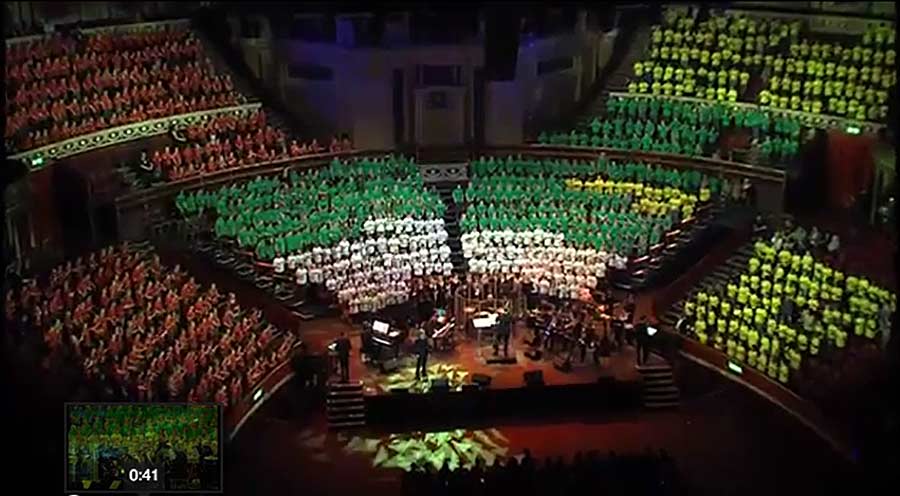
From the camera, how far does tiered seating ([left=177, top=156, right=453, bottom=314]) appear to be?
23.0 m

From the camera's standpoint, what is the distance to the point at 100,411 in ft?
54.8

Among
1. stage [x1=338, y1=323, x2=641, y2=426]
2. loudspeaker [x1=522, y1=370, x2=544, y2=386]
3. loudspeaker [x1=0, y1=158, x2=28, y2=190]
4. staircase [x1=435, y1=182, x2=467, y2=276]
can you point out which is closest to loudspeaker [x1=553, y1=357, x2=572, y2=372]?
stage [x1=338, y1=323, x2=641, y2=426]

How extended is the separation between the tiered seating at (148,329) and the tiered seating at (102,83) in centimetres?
294

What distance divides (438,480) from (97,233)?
8.60m

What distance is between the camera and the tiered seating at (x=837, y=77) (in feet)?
81.4

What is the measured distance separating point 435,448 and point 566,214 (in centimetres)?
644

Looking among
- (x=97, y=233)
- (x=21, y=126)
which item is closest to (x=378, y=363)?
(x=97, y=233)

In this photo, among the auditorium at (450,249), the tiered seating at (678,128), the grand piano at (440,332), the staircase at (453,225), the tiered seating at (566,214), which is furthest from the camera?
the tiered seating at (678,128)

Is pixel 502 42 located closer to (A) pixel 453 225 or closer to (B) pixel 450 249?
(B) pixel 450 249

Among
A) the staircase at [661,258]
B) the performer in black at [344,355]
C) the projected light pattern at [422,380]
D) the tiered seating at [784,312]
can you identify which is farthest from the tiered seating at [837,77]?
the performer in black at [344,355]

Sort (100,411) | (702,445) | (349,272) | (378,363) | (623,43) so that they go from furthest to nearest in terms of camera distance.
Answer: (623,43)
(349,272)
(378,363)
(702,445)
(100,411)

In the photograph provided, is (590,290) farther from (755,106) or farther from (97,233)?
(97,233)

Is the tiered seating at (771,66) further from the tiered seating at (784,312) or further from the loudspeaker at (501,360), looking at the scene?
the loudspeaker at (501,360)

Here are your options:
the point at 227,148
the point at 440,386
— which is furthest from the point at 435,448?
the point at 227,148
